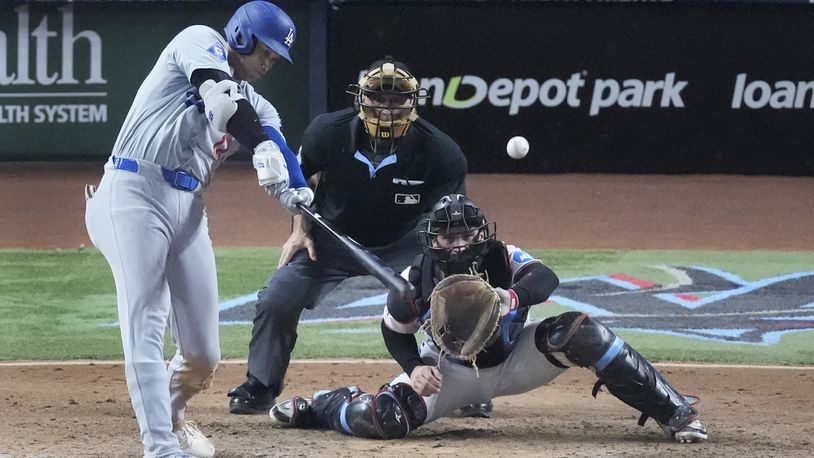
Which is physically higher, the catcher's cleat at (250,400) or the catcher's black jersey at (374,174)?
the catcher's black jersey at (374,174)

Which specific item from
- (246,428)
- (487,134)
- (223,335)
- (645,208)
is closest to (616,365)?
(246,428)

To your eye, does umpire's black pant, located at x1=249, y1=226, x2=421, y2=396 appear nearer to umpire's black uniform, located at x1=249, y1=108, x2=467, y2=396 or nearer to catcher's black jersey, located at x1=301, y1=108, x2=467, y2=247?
umpire's black uniform, located at x1=249, y1=108, x2=467, y2=396

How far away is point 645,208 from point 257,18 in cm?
896

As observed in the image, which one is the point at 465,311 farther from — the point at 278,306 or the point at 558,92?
the point at 558,92

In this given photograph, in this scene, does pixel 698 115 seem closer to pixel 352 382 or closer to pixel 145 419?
pixel 352 382

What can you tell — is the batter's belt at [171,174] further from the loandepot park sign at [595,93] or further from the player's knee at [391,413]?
the loandepot park sign at [595,93]

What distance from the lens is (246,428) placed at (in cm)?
650

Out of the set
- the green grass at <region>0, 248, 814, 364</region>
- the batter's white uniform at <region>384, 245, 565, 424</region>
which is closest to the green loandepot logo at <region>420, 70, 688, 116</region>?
the green grass at <region>0, 248, 814, 364</region>

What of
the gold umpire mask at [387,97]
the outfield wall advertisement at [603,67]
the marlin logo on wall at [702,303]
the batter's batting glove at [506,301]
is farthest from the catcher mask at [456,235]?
the outfield wall advertisement at [603,67]

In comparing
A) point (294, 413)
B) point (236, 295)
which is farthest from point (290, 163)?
point (236, 295)

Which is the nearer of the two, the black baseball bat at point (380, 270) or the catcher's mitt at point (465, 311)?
the black baseball bat at point (380, 270)

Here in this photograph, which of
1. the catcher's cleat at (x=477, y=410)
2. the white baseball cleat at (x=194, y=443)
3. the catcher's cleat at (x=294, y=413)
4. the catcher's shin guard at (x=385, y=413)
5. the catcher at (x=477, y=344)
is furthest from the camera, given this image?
the catcher's cleat at (x=477, y=410)

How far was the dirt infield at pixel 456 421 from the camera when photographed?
5914 millimetres

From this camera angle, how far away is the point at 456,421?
672cm
